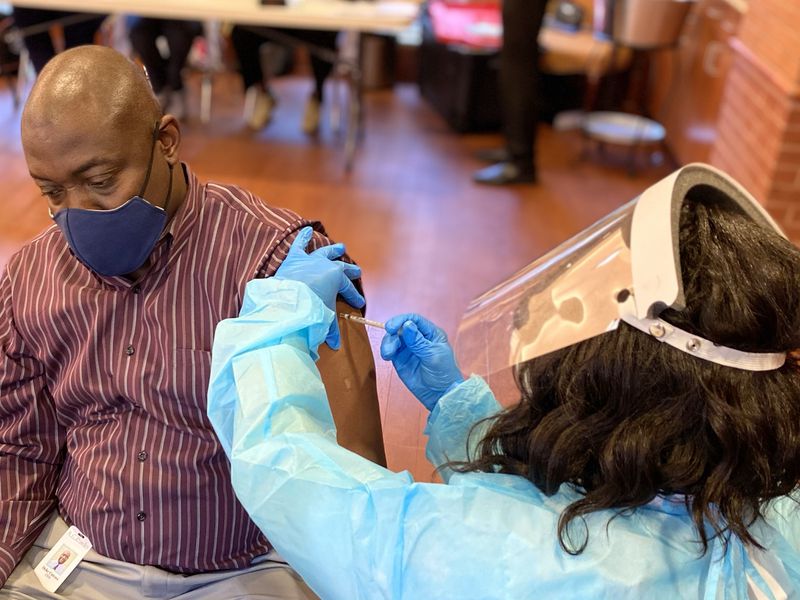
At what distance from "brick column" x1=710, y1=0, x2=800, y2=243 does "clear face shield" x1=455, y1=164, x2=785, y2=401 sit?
6.51ft

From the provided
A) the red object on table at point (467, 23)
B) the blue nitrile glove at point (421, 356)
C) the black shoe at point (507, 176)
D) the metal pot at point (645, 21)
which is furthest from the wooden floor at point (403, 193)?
the blue nitrile glove at point (421, 356)

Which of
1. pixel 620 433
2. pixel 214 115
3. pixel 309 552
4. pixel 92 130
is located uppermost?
pixel 92 130

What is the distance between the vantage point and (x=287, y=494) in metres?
0.95

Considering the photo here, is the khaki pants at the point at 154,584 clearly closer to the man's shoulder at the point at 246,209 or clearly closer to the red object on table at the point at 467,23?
the man's shoulder at the point at 246,209

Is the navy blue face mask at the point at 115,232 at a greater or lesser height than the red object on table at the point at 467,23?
greater

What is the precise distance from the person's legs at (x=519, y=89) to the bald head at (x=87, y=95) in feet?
8.79

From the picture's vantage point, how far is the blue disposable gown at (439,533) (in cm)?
90

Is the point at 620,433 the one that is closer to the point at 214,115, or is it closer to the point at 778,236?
the point at 778,236

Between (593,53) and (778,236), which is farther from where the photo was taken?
(593,53)

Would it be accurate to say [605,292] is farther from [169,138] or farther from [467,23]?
[467,23]

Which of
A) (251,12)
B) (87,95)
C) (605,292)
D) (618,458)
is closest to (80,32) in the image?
(251,12)

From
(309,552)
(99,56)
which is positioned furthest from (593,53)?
(309,552)

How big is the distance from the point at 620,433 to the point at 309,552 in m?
0.39

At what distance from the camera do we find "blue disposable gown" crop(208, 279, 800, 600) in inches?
35.4
